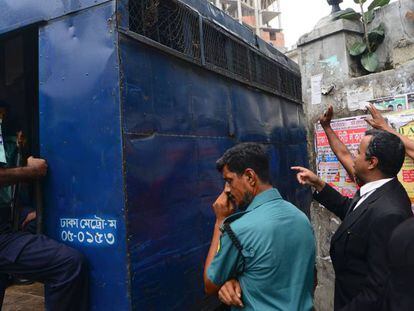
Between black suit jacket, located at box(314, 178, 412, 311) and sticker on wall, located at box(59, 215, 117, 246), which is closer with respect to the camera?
black suit jacket, located at box(314, 178, 412, 311)

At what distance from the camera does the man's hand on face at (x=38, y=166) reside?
2.49 meters

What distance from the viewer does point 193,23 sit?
11.4 ft

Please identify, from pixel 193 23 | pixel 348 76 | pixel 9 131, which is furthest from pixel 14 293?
pixel 348 76

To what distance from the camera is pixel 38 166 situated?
2.52 metres

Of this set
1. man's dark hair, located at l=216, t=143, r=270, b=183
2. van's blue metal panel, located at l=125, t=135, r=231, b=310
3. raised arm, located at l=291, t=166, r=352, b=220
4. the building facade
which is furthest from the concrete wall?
the building facade

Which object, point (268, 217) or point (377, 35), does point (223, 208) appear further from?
point (377, 35)

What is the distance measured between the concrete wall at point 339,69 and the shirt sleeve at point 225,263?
68.9 inches

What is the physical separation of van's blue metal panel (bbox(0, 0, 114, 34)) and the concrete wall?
5.96 ft

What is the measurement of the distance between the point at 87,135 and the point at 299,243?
5.67 feet

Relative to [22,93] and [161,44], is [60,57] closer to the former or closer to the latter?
[161,44]

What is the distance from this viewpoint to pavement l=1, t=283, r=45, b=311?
3375 millimetres

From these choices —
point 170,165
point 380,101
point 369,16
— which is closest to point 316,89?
point 380,101

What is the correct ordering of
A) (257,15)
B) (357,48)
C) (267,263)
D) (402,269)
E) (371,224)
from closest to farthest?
(402,269) → (267,263) → (371,224) → (357,48) → (257,15)

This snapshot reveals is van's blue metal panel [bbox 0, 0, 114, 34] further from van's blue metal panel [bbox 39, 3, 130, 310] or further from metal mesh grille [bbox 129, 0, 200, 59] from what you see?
metal mesh grille [bbox 129, 0, 200, 59]
